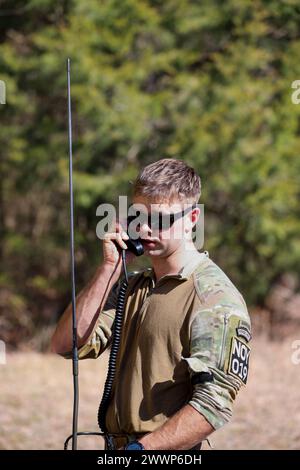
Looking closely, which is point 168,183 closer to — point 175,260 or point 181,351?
point 175,260

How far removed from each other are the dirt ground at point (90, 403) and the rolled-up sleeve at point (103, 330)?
12.5ft

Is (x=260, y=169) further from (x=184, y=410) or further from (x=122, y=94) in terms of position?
(x=184, y=410)

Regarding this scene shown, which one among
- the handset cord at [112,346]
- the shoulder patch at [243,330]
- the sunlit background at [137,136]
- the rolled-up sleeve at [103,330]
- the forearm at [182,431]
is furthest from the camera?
the sunlit background at [137,136]

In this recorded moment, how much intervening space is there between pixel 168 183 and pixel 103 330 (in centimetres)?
74

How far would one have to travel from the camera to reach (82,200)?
9.88m

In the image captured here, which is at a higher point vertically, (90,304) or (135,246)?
(135,246)

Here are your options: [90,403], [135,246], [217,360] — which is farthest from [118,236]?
[90,403]

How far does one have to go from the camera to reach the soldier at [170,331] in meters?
2.91

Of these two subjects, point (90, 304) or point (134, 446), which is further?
point (90, 304)

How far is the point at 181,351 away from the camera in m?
3.04

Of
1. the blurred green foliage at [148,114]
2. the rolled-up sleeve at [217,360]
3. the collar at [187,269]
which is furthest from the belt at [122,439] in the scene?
the blurred green foliage at [148,114]

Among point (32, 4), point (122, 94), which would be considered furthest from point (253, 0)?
point (32, 4)

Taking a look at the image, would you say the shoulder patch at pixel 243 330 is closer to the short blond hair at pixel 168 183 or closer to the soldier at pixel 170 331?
the soldier at pixel 170 331

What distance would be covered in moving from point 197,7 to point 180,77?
1.04 meters
